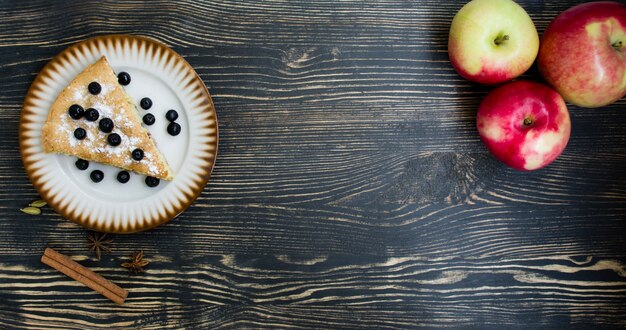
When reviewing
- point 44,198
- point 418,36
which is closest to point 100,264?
point 44,198

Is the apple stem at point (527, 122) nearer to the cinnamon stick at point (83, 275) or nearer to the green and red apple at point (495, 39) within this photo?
the green and red apple at point (495, 39)

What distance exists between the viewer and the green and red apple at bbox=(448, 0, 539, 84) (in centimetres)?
116

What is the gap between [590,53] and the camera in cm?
114

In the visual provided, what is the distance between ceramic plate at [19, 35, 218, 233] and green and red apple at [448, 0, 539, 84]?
Answer: 64 cm

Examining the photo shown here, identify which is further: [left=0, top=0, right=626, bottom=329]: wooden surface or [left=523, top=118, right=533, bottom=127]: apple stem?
[left=0, top=0, right=626, bottom=329]: wooden surface

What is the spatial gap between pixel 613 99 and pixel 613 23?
0.18m

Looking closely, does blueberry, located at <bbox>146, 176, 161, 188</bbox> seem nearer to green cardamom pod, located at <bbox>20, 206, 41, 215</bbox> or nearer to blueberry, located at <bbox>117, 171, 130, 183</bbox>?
blueberry, located at <bbox>117, 171, 130, 183</bbox>

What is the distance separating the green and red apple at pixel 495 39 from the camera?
1.16 metres

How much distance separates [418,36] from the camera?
1304 mm

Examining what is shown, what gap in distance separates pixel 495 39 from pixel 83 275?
118 cm

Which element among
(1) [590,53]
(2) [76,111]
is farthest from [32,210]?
(1) [590,53]

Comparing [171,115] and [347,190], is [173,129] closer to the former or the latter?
[171,115]

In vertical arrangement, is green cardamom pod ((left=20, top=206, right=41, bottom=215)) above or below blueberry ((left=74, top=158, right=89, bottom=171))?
below

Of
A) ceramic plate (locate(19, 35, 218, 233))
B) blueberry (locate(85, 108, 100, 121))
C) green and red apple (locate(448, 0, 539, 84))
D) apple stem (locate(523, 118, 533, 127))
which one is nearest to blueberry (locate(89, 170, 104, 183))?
ceramic plate (locate(19, 35, 218, 233))
